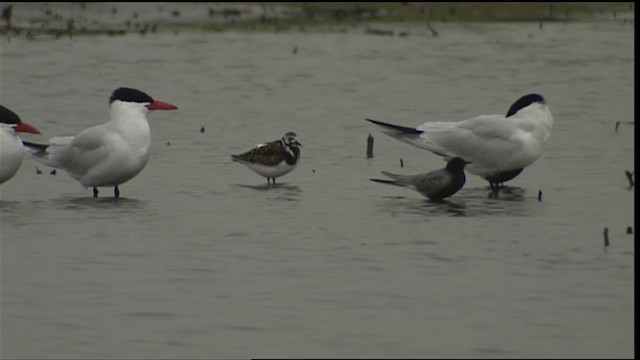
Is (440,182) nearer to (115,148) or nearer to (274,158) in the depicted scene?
(274,158)

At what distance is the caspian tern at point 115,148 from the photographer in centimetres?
1273

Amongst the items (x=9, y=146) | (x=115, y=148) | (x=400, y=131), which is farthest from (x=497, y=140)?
(x=9, y=146)

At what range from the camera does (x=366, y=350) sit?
8023 millimetres

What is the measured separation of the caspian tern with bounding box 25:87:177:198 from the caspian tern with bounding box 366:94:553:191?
6.34 ft

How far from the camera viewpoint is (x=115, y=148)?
1272 cm

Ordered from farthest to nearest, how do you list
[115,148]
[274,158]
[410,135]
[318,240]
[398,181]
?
[410,135], [274,158], [398,181], [115,148], [318,240]

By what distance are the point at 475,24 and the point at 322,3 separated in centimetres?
484

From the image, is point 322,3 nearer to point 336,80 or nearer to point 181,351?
point 336,80

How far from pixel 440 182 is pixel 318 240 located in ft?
6.50

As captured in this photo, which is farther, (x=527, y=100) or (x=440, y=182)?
(x=527, y=100)

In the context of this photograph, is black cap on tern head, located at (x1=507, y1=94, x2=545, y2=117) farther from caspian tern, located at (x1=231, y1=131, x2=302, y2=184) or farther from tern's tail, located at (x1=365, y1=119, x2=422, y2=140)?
caspian tern, located at (x1=231, y1=131, x2=302, y2=184)

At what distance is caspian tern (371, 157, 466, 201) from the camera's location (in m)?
12.8

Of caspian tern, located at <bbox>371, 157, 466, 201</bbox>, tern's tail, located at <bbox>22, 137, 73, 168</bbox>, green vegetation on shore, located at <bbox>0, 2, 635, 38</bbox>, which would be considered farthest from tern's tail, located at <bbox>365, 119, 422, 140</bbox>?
green vegetation on shore, located at <bbox>0, 2, 635, 38</bbox>

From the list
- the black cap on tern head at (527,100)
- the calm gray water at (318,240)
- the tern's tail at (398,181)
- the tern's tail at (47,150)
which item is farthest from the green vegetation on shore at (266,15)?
the tern's tail at (398,181)
